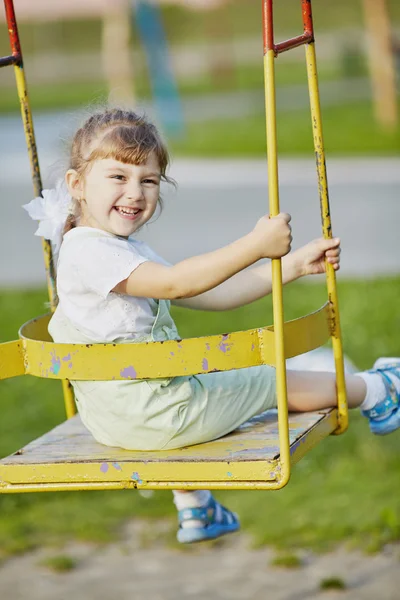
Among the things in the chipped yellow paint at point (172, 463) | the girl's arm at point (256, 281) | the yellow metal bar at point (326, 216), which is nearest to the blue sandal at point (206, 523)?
the chipped yellow paint at point (172, 463)

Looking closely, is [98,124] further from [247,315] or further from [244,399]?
[247,315]

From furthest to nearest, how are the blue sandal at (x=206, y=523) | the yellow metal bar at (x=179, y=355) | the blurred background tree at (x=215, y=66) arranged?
the blurred background tree at (x=215, y=66)
the blue sandal at (x=206, y=523)
the yellow metal bar at (x=179, y=355)

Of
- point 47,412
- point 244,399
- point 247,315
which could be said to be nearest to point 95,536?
point 47,412

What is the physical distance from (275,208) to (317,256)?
1.81 ft

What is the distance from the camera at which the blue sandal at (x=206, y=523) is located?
3186mm

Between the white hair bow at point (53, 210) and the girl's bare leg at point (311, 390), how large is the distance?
2.38ft

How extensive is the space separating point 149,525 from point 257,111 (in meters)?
15.3

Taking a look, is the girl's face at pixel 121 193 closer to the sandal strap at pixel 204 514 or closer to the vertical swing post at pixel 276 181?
the vertical swing post at pixel 276 181

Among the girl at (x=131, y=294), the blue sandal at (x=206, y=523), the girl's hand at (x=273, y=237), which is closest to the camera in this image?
the girl's hand at (x=273, y=237)

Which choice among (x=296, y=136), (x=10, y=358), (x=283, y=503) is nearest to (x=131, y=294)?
(x=10, y=358)

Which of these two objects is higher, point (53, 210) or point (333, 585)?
point (53, 210)

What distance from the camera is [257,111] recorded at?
774 inches

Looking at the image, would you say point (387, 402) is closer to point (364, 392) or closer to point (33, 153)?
point (364, 392)

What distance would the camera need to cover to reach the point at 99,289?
2.80m
